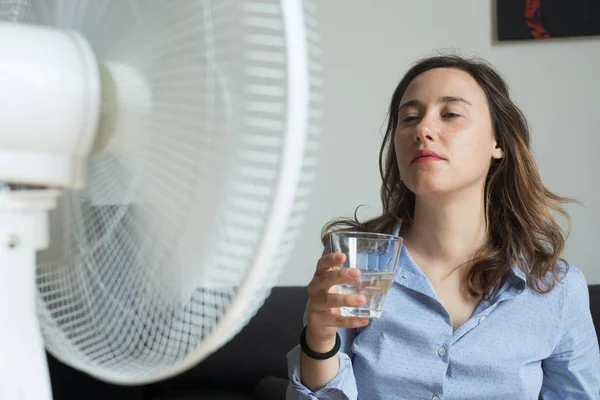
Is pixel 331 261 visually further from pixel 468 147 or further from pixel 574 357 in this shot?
pixel 574 357

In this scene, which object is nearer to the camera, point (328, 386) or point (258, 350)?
point (328, 386)

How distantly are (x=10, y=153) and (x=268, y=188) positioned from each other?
0.25 meters

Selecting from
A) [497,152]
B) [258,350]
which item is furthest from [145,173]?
[258,350]

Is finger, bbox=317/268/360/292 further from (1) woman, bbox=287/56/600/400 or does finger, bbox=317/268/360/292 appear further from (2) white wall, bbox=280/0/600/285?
(2) white wall, bbox=280/0/600/285

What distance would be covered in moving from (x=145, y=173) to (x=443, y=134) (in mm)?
763

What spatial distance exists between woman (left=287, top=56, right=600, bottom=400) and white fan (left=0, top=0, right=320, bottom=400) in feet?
1.89

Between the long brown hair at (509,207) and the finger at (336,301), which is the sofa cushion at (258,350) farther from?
the finger at (336,301)

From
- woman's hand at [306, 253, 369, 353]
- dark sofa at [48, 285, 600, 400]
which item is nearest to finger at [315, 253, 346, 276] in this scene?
woman's hand at [306, 253, 369, 353]

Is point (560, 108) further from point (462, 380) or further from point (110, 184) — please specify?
point (110, 184)

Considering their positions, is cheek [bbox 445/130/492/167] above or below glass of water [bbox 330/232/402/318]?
above

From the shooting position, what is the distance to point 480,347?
1355mm

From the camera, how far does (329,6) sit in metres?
2.51

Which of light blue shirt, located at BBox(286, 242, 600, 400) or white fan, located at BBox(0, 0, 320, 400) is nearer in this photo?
white fan, located at BBox(0, 0, 320, 400)

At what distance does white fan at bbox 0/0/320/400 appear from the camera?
53cm
